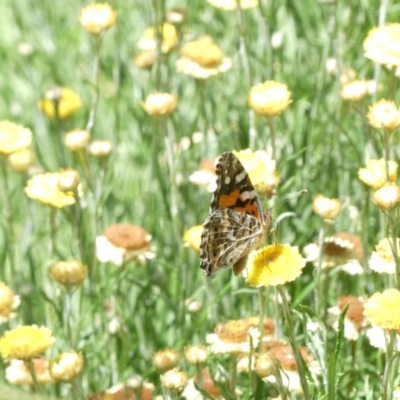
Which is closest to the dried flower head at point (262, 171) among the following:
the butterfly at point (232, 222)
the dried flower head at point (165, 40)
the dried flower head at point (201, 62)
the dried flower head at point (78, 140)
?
the butterfly at point (232, 222)

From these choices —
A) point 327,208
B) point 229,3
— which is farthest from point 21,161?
point 327,208

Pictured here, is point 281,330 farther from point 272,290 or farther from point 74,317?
point 74,317

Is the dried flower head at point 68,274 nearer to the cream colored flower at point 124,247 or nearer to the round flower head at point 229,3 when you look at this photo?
the cream colored flower at point 124,247

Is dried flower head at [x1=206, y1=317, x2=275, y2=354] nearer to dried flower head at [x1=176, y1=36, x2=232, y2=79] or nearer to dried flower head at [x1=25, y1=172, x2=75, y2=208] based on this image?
dried flower head at [x1=25, y1=172, x2=75, y2=208]

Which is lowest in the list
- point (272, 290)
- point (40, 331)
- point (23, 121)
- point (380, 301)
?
point (23, 121)

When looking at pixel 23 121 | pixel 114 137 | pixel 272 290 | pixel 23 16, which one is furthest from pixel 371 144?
pixel 23 16

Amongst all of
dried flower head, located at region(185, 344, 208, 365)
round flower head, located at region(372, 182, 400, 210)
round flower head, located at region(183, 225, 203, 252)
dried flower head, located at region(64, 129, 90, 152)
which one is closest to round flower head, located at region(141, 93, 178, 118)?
dried flower head, located at region(64, 129, 90, 152)

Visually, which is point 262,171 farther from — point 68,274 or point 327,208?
point 68,274
